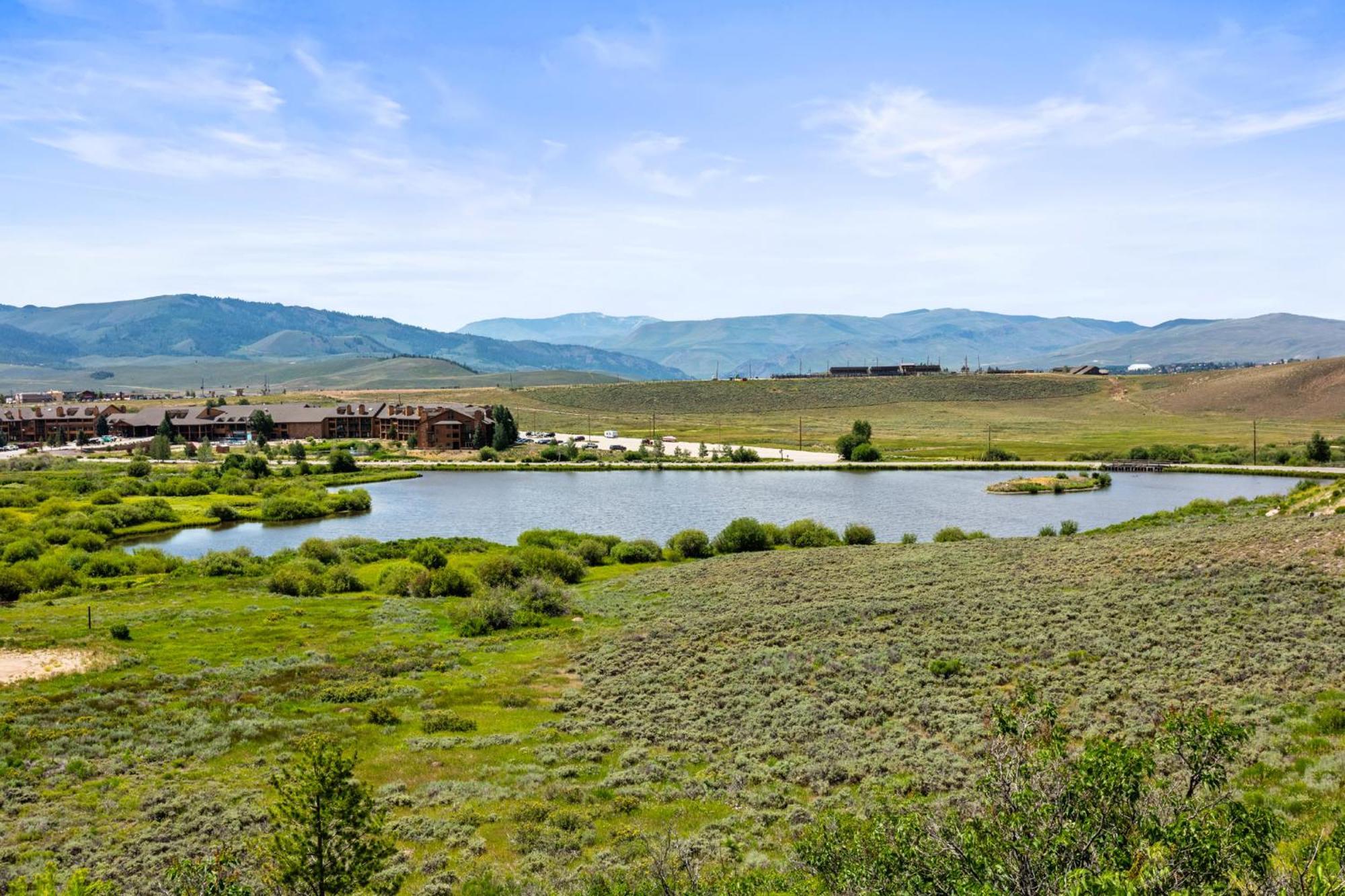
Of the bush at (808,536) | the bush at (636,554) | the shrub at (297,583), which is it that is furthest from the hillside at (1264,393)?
the shrub at (297,583)

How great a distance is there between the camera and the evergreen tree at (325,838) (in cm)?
1156

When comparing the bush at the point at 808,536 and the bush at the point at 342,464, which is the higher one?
the bush at the point at 342,464

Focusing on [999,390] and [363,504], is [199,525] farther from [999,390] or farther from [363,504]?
[999,390]

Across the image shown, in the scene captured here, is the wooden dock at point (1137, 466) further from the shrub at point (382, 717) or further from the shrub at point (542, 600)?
the shrub at point (382, 717)

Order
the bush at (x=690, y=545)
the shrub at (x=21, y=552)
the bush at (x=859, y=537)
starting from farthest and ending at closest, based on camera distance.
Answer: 1. the bush at (x=859, y=537)
2. the bush at (x=690, y=545)
3. the shrub at (x=21, y=552)

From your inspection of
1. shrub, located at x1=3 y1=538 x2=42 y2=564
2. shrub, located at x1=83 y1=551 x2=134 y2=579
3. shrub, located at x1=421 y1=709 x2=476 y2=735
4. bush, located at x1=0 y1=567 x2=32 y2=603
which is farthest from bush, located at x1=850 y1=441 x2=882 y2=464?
shrub, located at x1=421 y1=709 x2=476 y2=735

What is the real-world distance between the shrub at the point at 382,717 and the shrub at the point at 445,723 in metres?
0.70

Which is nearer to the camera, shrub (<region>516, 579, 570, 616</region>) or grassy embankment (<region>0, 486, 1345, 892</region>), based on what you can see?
grassy embankment (<region>0, 486, 1345, 892</region>)

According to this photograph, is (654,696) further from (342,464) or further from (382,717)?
(342,464)

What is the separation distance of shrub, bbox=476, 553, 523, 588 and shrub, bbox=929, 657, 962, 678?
22.6 meters

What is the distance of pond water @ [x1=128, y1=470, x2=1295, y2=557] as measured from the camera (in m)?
62.8

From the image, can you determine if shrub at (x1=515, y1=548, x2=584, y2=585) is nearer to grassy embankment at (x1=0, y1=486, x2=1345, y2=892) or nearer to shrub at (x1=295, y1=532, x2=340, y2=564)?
grassy embankment at (x1=0, y1=486, x2=1345, y2=892)

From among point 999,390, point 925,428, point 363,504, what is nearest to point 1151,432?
point 925,428

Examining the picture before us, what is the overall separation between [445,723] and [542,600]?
1478cm
